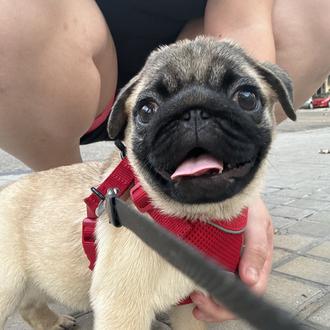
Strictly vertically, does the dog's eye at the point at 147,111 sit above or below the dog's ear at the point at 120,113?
above

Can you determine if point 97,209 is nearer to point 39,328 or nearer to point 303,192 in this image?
point 39,328

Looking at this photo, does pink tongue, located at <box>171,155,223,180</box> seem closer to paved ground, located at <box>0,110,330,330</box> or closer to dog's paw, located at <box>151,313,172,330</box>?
paved ground, located at <box>0,110,330,330</box>

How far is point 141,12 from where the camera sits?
2.21 m

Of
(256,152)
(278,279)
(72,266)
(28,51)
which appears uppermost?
(28,51)

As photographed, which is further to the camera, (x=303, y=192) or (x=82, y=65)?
(x=303, y=192)

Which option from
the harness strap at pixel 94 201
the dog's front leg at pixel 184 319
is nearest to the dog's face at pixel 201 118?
the harness strap at pixel 94 201

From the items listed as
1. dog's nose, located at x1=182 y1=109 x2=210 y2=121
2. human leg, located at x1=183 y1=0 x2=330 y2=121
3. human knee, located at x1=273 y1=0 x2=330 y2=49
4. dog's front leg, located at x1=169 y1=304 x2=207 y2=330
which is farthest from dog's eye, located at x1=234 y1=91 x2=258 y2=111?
human knee, located at x1=273 y1=0 x2=330 y2=49

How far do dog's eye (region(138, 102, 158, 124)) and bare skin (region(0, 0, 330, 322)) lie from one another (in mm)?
582

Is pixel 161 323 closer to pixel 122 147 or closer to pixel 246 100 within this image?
pixel 122 147

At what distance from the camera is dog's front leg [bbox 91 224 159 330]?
1.35 metres

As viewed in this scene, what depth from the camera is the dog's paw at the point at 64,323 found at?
1.86 meters

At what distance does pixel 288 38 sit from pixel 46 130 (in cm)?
127

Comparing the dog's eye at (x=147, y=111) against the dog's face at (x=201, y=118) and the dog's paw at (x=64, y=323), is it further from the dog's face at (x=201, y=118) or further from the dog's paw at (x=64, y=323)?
A: the dog's paw at (x=64, y=323)

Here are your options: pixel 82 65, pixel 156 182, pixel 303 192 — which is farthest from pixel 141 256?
pixel 303 192
